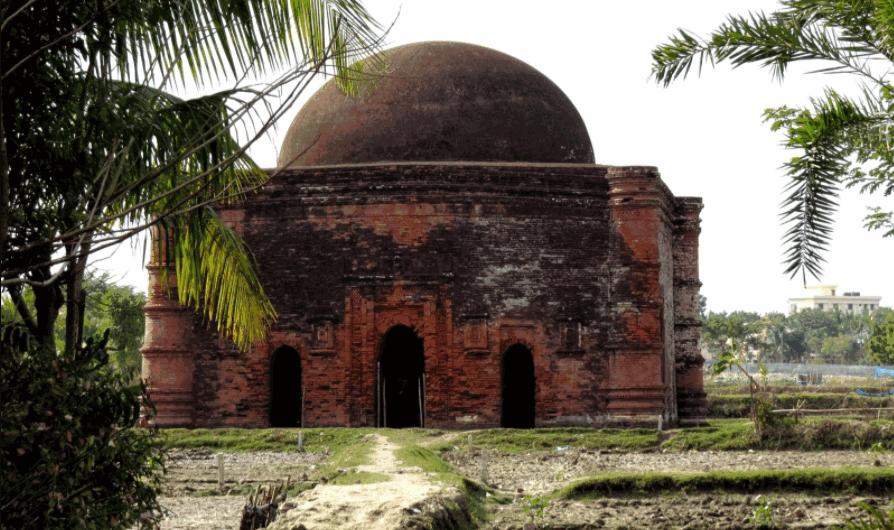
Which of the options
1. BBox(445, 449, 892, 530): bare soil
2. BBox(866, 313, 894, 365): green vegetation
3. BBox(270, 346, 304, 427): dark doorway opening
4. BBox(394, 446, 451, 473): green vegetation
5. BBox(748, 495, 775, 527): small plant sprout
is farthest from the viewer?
BBox(866, 313, 894, 365): green vegetation

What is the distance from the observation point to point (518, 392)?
16828 millimetres

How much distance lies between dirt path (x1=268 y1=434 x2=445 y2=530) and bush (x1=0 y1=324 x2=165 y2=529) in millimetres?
2570

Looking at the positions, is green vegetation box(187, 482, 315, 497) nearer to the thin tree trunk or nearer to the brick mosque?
the brick mosque

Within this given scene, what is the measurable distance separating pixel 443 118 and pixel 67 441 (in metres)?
12.8

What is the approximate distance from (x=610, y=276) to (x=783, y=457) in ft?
12.5

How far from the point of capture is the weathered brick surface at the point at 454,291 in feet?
50.1

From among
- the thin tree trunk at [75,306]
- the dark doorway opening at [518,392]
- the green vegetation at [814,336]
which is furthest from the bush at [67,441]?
the green vegetation at [814,336]

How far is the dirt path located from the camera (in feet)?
23.7

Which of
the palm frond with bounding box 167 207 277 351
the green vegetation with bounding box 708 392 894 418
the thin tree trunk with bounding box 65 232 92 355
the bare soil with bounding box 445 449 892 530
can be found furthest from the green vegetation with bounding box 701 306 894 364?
the thin tree trunk with bounding box 65 232 92 355

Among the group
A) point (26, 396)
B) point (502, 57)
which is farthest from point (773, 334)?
point (26, 396)

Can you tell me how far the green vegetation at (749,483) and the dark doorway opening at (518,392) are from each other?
6.33 meters

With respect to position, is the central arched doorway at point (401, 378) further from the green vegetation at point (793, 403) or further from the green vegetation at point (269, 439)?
the green vegetation at point (793, 403)

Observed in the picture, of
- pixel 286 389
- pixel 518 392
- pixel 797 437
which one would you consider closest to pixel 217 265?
pixel 797 437

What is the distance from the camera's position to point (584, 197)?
15617 millimetres
